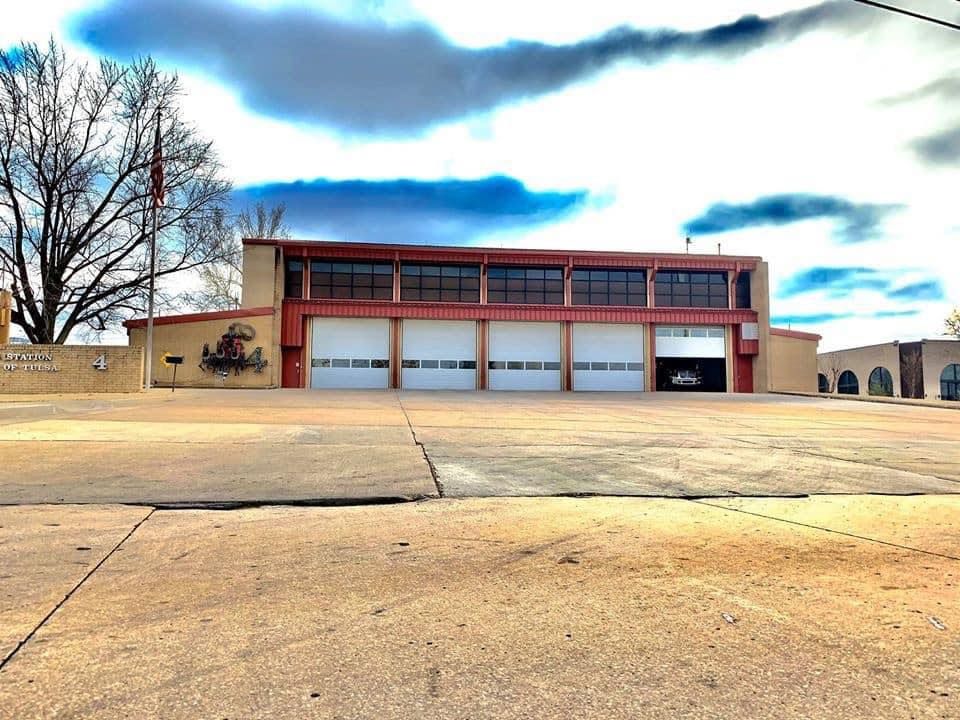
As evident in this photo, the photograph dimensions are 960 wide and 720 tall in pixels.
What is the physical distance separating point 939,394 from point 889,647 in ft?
180

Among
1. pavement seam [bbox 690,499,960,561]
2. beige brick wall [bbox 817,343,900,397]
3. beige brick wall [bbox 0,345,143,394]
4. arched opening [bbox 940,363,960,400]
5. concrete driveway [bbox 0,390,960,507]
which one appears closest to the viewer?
pavement seam [bbox 690,499,960,561]

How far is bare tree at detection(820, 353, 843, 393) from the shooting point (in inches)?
2180

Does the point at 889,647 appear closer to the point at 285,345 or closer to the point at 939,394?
the point at 285,345

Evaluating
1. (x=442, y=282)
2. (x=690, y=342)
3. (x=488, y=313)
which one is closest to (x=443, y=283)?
(x=442, y=282)

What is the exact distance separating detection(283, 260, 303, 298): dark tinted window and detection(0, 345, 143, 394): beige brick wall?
1391 centimetres

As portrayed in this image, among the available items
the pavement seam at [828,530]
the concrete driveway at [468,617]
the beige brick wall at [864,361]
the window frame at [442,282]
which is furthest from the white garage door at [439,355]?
the beige brick wall at [864,361]

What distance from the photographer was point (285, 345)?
114 ft

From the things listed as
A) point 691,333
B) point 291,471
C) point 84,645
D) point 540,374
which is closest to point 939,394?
point 691,333

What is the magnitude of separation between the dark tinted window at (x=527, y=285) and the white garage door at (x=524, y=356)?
7.68 feet

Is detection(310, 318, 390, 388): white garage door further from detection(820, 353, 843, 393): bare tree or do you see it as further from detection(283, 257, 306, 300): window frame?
detection(820, 353, 843, 393): bare tree

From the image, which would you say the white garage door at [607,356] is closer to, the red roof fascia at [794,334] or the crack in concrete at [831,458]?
the red roof fascia at [794,334]

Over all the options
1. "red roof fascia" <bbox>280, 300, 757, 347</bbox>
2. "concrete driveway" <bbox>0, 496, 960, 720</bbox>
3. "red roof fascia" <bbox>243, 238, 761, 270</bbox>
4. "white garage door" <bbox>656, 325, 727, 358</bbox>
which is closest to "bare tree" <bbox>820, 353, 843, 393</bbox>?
"red roof fascia" <bbox>280, 300, 757, 347</bbox>

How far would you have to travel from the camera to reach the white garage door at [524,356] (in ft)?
121

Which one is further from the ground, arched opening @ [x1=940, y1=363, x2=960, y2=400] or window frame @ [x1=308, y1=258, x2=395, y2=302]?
window frame @ [x1=308, y1=258, x2=395, y2=302]
